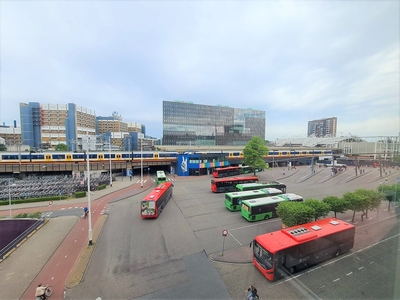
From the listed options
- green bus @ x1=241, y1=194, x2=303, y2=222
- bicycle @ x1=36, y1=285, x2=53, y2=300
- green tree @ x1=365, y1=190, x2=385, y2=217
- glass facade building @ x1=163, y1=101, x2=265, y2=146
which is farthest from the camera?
glass facade building @ x1=163, y1=101, x2=265, y2=146

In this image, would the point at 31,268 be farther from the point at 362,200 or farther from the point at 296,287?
the point at 362,200

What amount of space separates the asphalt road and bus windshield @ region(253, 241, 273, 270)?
18.3 inches

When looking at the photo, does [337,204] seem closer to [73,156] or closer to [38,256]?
[38,256]

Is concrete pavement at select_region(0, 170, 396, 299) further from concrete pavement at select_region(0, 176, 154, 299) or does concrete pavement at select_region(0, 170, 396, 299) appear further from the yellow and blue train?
the yellow and blue train

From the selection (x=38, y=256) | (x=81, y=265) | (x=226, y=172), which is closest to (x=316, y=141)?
(x=226, y=172)

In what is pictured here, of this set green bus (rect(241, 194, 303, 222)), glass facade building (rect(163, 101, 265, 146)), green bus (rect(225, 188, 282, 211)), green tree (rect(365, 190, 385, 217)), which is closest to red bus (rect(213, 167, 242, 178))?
green bus (rect(225, 188, 282, 211))

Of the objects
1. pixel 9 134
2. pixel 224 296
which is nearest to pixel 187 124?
pixel 224 296

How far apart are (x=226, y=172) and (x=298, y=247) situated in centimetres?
2076

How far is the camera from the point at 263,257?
6324 mm

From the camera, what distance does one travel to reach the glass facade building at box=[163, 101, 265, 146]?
185 ft

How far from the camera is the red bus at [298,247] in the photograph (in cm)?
605

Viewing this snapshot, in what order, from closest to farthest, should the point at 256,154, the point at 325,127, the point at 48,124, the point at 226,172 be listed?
the point at 256,154
the point at 226,172
the point at 325,127
the point at 48,124

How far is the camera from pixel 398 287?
212 cm

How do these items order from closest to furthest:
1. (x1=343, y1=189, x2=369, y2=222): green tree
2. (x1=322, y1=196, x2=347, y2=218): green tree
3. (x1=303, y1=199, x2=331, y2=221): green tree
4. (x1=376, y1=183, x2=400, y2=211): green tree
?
1. (x1=376, y1=183, x2=400, y2=211): green tree
2. (x1=303, y1=199, x2=331, y2=221): green tree
3. (x1=343, y1=189, x2=369, y2=222): green tree
4. (x1=322, y1=196, x2=347, y2=218): green tree
